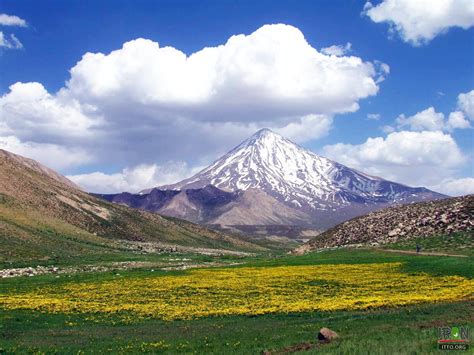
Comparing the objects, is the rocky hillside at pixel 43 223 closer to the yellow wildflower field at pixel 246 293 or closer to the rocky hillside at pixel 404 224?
the yellow wildflower field at pixel 246 293

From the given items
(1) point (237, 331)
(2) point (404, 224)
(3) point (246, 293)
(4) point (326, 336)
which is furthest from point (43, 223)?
(4) point (326, 336)

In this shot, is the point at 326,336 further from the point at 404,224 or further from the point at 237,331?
the point at 404,224

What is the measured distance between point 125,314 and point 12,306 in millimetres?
12106

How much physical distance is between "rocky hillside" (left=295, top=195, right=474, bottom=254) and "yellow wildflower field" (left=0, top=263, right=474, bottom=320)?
46.0m

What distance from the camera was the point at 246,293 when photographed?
55688 millimetres

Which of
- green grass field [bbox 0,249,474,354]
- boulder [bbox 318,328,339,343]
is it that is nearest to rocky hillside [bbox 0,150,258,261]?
green grass field [bbox 0,249,474,354]

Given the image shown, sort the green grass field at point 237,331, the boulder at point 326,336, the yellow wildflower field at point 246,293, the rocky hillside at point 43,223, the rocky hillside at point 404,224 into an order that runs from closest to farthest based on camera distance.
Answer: the green grass field at point 237,331
the boulder at point 326,336
the yellow wildflower field at point 246,293
the rocky hillside at point 404,224
the rocky hillside at point 43,223

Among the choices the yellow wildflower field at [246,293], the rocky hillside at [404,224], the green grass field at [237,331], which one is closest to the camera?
the green grass field at [237,331]

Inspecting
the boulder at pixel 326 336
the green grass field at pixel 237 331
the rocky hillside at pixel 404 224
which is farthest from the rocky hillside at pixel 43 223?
the boulder at pixel 326 336

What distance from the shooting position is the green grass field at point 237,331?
29.0m

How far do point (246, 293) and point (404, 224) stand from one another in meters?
81.0

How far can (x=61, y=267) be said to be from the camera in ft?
298

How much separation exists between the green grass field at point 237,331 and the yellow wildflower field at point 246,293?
241 cm

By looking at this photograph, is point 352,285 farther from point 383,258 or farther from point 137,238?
point 137,238
